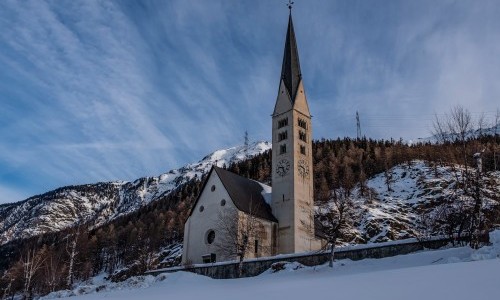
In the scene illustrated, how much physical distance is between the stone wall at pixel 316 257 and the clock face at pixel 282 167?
20.8 m

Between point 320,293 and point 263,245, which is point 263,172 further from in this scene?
point 320,293

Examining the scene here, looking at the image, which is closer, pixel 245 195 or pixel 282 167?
pixel 245 195

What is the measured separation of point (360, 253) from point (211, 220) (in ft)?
81.6

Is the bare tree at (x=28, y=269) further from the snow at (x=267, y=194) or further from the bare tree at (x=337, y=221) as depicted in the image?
the bare tree at (x=337, y=221)

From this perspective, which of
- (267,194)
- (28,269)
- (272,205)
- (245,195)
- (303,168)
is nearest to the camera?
(245,195)

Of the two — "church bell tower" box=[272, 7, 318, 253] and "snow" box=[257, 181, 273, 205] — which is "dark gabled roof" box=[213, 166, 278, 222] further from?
"church bell tower" box=[272, 7, 318, 253]

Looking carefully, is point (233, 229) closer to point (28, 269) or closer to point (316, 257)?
point (316, 257)

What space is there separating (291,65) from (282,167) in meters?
14.7

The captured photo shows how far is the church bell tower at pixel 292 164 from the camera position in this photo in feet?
165

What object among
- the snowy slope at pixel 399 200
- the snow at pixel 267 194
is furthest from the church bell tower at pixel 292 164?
the snowy slope at pixel 399 200

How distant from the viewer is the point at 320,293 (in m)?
13.2

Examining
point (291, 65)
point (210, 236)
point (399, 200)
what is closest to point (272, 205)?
point (210, 236)

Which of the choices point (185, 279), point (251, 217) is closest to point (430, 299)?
point (185, 279)

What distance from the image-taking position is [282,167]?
176ft
